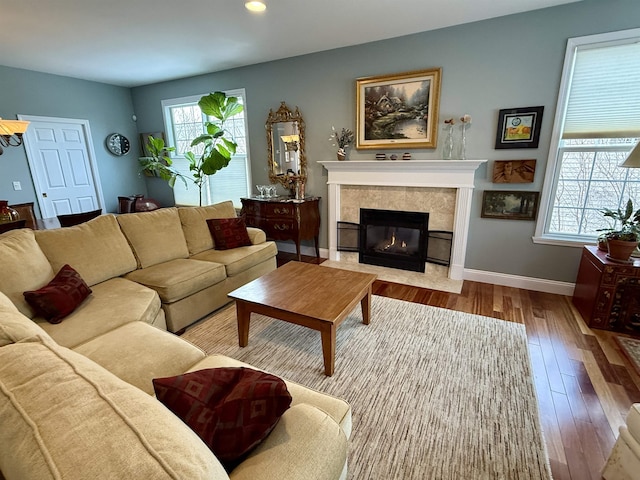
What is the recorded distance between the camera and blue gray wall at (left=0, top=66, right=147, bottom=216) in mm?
4355

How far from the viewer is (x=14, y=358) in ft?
2.47

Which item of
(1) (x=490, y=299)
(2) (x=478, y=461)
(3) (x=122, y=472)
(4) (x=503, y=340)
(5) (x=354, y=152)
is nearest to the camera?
(3) (x=122, y=472)

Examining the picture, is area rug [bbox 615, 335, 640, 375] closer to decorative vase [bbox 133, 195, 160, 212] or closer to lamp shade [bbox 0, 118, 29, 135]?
decorative vase [bbox 133, 195, 160, 212]

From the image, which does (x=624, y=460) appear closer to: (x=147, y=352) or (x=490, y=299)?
(x=490, y=299)

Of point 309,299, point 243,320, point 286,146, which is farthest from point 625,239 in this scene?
point 286,146

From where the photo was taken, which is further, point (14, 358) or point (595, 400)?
point (595, 400)

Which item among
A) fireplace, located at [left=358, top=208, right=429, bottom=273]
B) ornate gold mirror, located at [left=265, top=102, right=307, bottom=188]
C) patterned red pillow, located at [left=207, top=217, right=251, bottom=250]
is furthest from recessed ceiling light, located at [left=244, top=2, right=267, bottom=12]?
fireplace, located at [left=358, top=208, right=429, bottom=273]

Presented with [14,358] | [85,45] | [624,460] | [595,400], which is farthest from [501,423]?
[85,45]

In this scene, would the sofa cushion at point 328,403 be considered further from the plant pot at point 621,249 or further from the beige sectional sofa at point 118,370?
the plant pot at point 621,249

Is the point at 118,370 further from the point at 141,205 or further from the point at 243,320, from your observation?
the point at 141,205

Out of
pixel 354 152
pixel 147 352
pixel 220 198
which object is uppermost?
pixel 354 152

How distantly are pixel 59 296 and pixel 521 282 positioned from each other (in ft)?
13.7

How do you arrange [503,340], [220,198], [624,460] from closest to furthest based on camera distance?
[624,460]
[503,340]
[220,198]

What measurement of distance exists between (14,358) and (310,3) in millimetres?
3162
